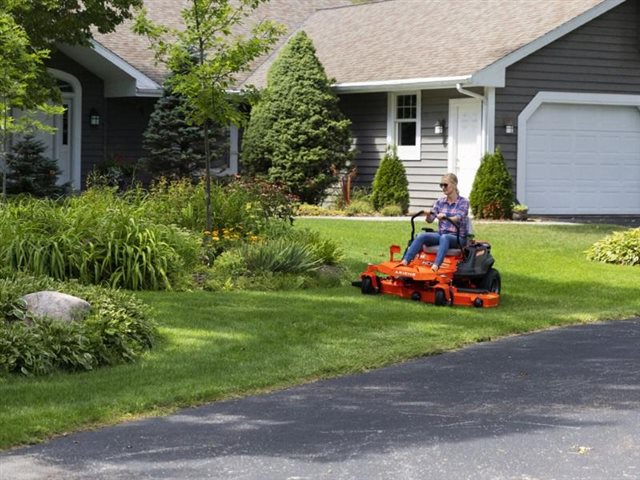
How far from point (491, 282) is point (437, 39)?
1472 centimetres

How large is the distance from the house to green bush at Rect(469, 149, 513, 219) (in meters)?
0.56

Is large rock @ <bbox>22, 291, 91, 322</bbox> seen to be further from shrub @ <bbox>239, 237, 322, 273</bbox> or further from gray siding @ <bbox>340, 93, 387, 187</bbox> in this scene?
gray siding @ <bbox>340, 93, 387, 187</bbox>

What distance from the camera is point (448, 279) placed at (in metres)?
13.5

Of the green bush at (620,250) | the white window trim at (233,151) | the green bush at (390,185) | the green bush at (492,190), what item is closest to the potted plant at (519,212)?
the green bush at (492,190)

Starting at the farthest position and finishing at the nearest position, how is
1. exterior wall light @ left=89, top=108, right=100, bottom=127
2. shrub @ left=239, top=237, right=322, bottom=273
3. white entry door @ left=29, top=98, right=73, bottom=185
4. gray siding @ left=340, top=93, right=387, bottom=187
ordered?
gray siding @ left=340, top=93, right=387, bottom=187, exterior wall light @ left=89, top=108, right=100, bottom=127, white entry door @ left=29, top=98, right=73, bottom=185, shrub @ left=239, top=237, right=322, bottom=273

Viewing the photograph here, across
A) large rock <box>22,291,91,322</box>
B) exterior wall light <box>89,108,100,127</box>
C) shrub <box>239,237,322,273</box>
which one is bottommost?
large rock <box>22,291,91,322</box>

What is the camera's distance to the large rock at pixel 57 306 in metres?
10.3

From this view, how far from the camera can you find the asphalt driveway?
701cm

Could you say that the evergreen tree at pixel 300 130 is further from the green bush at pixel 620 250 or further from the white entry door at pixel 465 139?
the green bush at pixel 620 250

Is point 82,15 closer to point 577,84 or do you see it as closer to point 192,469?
point 577,84

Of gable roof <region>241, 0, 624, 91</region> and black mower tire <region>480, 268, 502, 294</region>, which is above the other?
gable roof <region>241, 0, 624, 91</region>

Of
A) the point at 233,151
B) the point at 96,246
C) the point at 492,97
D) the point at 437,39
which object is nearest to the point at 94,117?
the point at 233,151

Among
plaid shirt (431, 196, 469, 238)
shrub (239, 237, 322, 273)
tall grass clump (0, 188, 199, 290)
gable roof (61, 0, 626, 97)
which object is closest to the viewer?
tall grass clump (0, 188, 199, 290)

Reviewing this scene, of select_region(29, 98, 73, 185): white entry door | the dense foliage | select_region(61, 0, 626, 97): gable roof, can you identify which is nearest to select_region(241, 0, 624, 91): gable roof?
select_region(61, 0, 626, 97): gable roof
